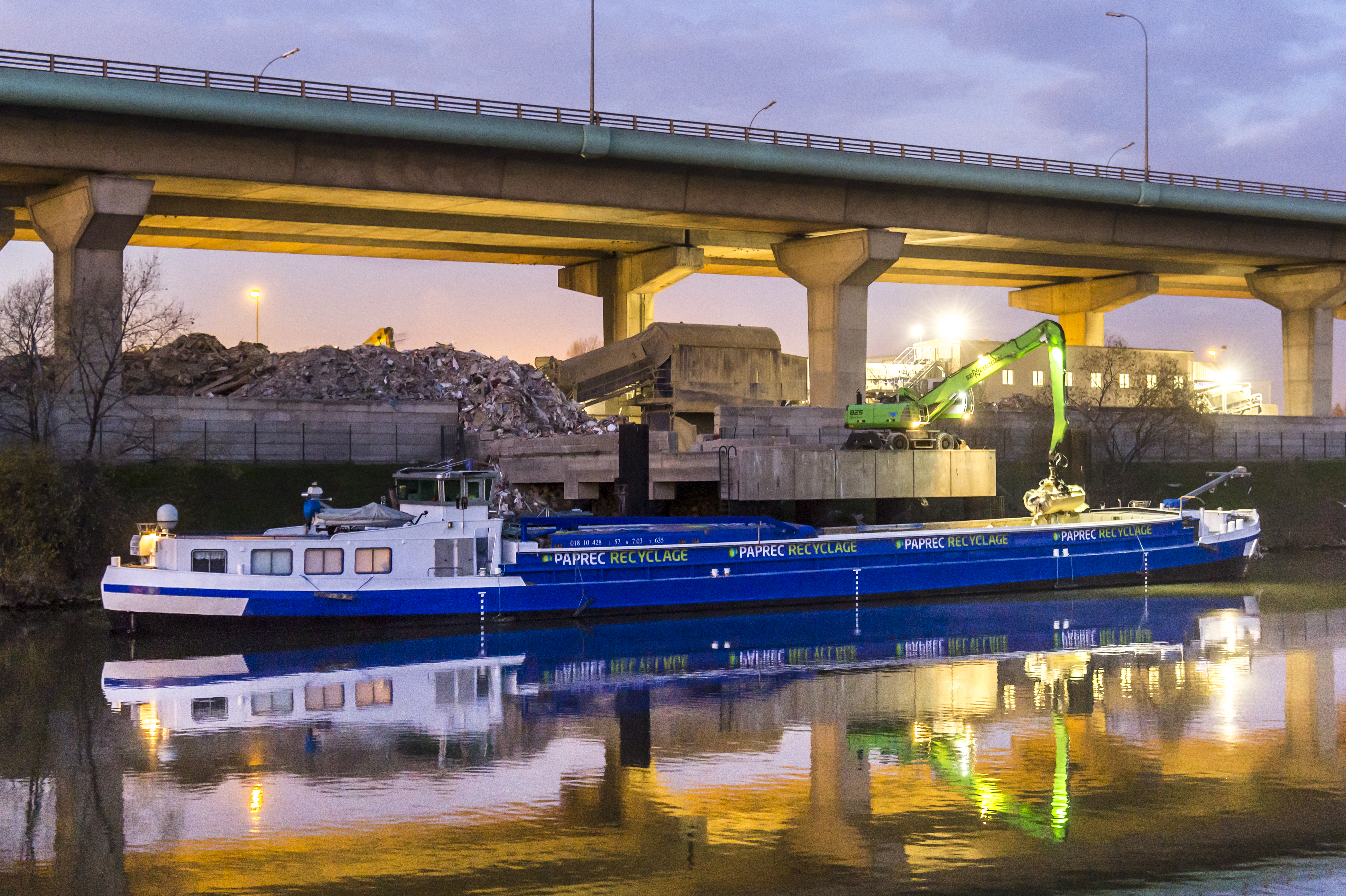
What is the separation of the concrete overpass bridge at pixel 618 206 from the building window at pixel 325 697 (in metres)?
27.6

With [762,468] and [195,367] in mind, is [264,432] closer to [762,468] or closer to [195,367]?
[195,367]

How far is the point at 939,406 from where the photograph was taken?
5162cm

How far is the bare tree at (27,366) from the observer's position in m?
46.0

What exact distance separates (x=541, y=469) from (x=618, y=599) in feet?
55.9

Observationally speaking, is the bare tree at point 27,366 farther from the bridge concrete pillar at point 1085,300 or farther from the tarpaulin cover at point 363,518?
the bridge concrete pillar at point 1085,300

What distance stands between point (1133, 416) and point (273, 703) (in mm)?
50671

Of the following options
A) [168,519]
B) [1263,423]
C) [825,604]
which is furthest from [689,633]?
[1263,423]

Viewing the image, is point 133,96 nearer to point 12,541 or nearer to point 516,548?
point 12,541

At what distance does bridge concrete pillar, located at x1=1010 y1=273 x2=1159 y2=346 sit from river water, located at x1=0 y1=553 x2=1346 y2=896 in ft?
172

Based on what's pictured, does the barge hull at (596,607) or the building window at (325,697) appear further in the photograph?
the barge hull at (596,607)

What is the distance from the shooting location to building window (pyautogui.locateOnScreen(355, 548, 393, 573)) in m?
35.2

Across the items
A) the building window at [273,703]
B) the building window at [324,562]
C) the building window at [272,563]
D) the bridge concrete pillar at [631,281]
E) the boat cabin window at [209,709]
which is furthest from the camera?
the bridge concrete pillar at [631,281]

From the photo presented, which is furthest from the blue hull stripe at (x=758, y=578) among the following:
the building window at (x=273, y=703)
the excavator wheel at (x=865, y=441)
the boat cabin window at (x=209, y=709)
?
the excavator wheel at (x=865, y=441)

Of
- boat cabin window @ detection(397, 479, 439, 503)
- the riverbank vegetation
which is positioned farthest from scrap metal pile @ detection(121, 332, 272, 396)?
boat cabin window @ detection(397, 479, 439, 503)
